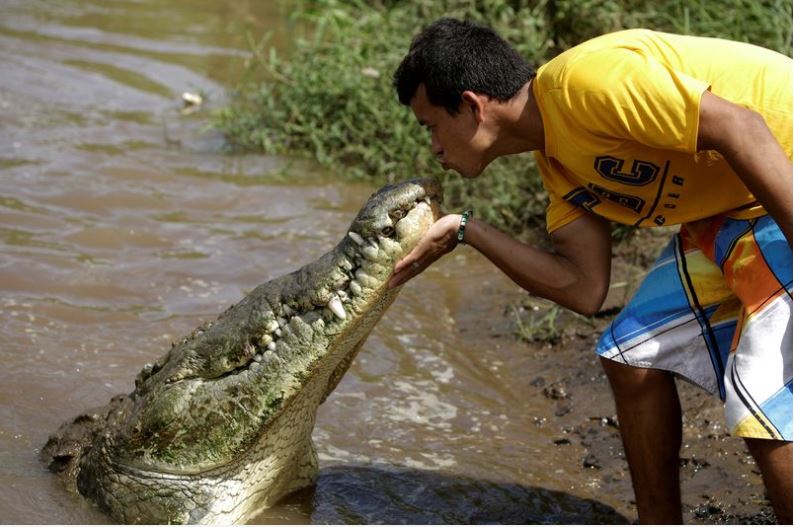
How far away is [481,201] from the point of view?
5879 mm

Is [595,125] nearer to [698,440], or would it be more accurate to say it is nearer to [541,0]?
[698,440]

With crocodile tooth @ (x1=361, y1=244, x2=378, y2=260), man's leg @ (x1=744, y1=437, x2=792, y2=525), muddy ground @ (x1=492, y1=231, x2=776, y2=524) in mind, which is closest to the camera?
man's leg @ (x1=744, y1=437, x2=792, y2=525)

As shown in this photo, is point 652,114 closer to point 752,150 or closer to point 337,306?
point 752,150

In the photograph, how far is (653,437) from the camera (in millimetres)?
3318

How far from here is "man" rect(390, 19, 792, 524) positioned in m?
2.70

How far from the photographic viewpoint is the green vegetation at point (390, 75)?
19.2 feet

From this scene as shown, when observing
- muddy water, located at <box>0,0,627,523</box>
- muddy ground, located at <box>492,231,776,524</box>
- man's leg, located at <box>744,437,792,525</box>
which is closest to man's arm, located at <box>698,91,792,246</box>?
man's leg, located at <box>744,437,792,525</box>

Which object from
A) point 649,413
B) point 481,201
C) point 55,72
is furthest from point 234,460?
point 55,72

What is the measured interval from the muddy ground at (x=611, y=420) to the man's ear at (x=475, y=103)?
1474 millimetres

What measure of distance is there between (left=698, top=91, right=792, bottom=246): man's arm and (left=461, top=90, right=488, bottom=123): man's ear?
0.62 m

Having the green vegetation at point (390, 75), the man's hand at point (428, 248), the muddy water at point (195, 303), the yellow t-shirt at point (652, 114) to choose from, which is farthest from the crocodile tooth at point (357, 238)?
the green vegetation at point (390, 75)

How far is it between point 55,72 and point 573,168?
6.00 meters

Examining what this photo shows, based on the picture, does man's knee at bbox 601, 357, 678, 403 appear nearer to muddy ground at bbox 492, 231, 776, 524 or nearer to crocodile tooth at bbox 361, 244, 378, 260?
muddy ground at bbox 492, 231, 776, 524

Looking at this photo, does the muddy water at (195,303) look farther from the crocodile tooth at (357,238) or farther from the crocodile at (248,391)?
the crocodile tooth at (357,238)
